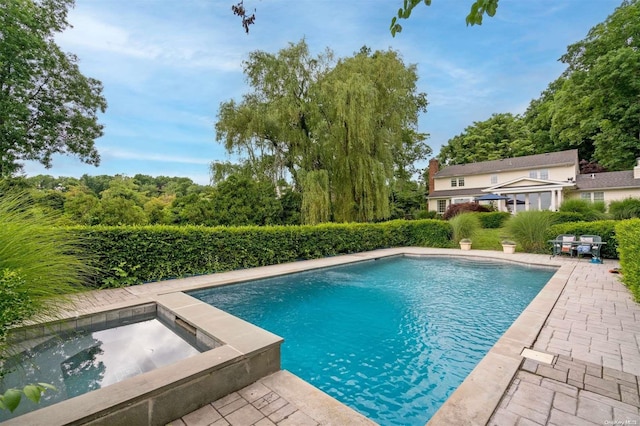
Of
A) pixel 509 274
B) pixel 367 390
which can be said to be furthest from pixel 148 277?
pixel 509 274

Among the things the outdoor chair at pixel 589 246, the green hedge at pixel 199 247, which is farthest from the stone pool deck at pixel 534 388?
the outdoor chair at pixel 589 246

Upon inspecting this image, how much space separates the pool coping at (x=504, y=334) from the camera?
7.79 ft

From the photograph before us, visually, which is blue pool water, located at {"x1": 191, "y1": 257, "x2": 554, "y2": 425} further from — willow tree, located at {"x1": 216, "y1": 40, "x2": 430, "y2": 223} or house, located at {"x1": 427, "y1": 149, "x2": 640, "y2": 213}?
house, located at {"x1": 427, "y1": 149, "x2": 640, "y2": 213}

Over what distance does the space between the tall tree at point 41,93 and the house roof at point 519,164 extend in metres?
27.5

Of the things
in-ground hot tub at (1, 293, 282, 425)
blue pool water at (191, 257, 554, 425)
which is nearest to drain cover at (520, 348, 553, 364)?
blue pool water at (191, 257, 554, 425)

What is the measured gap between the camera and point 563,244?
1012cm

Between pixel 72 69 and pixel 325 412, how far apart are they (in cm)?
2223

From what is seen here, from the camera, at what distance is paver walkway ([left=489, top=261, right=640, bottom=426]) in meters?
2.28

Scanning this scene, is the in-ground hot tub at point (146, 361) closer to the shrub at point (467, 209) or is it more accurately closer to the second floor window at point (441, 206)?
the shrub at point (467, 209)

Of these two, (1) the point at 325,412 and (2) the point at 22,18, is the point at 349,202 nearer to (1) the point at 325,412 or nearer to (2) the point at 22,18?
(1) the point at 325,412

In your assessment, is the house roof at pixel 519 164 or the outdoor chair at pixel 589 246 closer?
the outdoor chair at pixel 589 246

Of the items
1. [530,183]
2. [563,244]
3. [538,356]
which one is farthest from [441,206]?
[538,356]

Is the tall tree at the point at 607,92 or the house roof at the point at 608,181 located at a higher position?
the tall tree at the point at 607,92

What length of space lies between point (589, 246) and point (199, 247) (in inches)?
457
